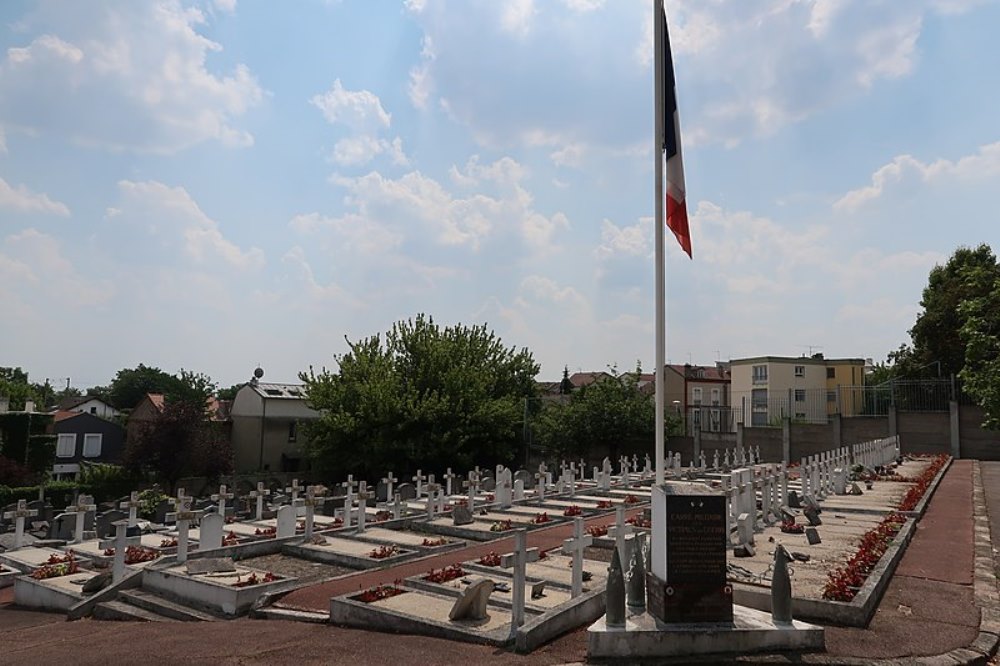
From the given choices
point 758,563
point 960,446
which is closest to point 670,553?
point 758,563

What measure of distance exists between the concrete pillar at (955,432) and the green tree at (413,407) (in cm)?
2056

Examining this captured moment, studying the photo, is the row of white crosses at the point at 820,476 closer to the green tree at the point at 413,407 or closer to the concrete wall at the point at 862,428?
the concrete wall at the point at 862,428

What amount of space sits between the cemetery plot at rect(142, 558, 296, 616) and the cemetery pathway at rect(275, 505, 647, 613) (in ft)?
1.73

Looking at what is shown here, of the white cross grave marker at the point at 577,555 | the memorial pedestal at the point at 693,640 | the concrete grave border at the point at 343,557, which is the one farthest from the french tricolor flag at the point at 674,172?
the concrete grave border at the point at 343,557

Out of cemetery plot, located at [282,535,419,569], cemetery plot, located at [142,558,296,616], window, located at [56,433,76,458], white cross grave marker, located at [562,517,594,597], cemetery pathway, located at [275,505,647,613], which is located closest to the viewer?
white cross grave marker, located at [562,517,594,597]

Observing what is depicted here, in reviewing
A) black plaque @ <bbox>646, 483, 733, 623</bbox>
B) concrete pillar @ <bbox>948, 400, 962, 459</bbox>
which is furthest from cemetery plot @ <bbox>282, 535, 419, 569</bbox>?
concrete pillar @ <bbox>948, 400, 962, 459</bbox>

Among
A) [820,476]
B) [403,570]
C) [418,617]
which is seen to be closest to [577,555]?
[418,617]

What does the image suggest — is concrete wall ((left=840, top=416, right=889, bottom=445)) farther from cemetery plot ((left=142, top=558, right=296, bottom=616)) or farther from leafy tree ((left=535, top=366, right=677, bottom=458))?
cemetery plot ((left=142, top=558, right=296, bottom=616))

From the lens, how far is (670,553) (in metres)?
6.84

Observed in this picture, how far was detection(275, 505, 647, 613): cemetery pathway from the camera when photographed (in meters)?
10.2

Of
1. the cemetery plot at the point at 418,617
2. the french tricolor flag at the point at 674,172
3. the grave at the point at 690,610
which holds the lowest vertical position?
the cemetery plot at the point at 418,617

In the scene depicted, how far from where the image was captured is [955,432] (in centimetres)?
3178

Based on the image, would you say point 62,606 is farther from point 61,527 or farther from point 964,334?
point 964,334

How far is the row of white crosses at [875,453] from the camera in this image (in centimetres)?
2472
